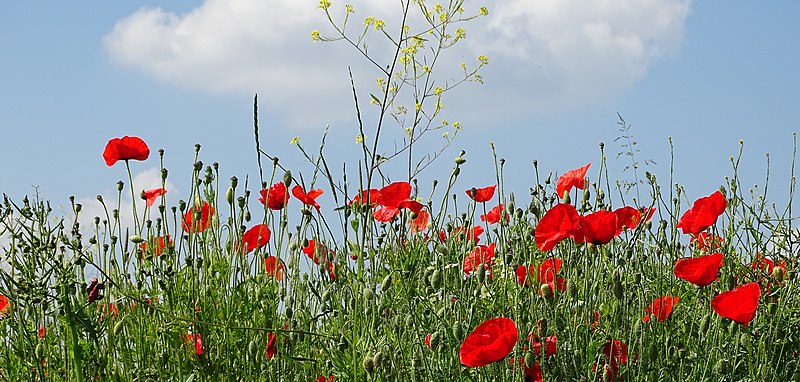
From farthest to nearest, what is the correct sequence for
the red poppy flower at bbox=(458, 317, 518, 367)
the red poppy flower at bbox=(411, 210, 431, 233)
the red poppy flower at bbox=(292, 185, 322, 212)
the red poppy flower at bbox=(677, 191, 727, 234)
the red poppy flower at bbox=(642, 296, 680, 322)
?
the red poppy flower at bbox=(411, 210, 431, 233)
the red poppy flower at bbox=(292, 185, 322, 212)
the red poppy flower at bbox=(677, 191, 727, 234)
the red poppy flower at bbox=(642, 296, 680, 322)
the red poppy flower at bbox=(458, 317, 518, 367)

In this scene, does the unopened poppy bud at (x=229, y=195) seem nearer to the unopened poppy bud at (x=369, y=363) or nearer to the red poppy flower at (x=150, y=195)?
the red poppy flower at (x=150, y=195)

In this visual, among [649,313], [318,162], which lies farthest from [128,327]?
[649,313]

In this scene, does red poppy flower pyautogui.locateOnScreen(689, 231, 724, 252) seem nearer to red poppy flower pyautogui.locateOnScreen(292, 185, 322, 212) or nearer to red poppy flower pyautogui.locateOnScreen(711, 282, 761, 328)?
red poppy flower pyautogui.locateOnScreen(711, 282, 761, 328)

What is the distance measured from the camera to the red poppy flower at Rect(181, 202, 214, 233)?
9.26ft

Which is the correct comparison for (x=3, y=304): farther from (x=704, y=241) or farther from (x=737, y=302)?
(x=704, y=241)

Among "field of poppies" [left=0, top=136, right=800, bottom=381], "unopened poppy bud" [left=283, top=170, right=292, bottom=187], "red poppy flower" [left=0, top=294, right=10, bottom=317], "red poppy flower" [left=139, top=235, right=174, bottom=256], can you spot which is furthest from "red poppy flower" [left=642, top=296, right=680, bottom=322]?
"red poppy flower" [left=0, top=294, right=10, bottom=317]

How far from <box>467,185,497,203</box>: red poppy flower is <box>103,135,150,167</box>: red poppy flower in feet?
3.09

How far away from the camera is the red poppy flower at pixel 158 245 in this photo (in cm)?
289

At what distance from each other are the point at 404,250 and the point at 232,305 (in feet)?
1.60

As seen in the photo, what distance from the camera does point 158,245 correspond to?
3.01 metres

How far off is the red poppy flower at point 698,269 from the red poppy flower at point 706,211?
0.33 meters

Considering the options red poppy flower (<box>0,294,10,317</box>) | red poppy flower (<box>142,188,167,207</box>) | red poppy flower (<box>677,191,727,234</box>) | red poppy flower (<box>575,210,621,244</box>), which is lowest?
red poppy flower (<box>575,210,621,244</box>)

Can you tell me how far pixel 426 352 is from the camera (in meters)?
2.14

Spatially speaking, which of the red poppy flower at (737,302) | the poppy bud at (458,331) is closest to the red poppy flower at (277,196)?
the poppy bud at (458,331)
